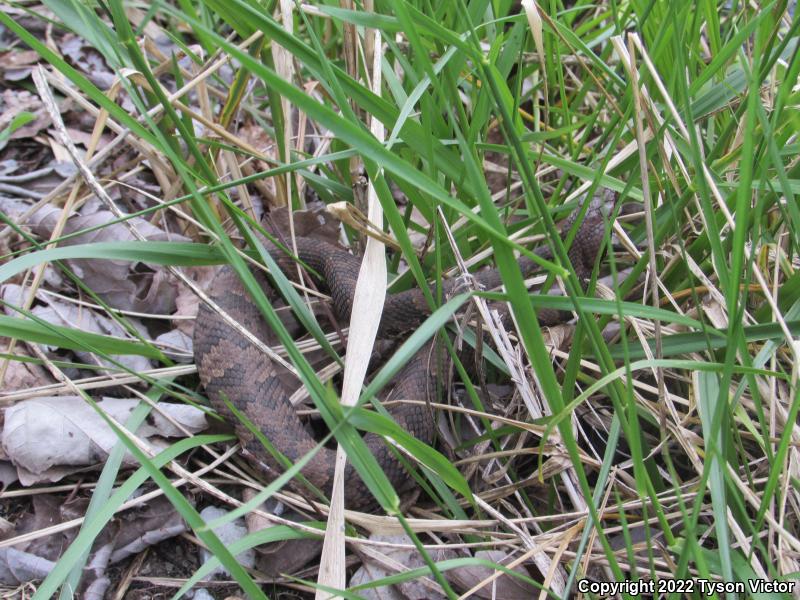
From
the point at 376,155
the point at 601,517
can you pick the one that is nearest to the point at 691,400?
the point at 601,517

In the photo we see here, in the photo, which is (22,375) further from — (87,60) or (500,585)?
(87,60)

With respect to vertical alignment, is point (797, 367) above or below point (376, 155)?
below

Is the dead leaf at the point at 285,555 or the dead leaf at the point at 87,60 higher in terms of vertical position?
the dead leaf at the point at 87,60

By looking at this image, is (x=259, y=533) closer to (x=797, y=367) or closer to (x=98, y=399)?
(x=98, y=399)

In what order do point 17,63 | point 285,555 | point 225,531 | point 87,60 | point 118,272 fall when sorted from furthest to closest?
point 87,60 → point 17,63 → point 118,272 → point 225,531 → point 285,555

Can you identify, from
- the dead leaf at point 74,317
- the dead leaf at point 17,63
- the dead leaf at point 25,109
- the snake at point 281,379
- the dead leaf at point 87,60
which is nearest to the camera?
the snake at point 281,379

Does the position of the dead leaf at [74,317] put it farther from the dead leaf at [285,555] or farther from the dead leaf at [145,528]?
the dead leaf at [285,555]

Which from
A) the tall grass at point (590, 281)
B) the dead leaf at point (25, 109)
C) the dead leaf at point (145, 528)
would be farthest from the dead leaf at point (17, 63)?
the dead leaf at point (145, 528)

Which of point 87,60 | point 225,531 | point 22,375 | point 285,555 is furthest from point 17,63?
point 285,555
